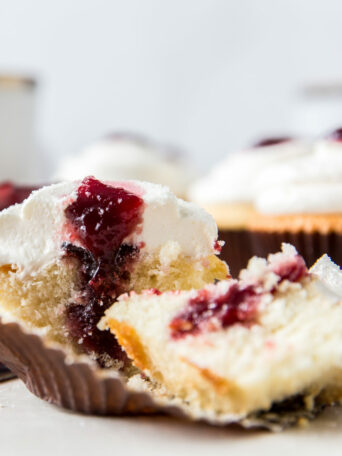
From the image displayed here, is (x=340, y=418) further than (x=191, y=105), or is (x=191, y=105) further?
(x=191, y=105)

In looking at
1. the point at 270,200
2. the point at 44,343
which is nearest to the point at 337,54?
the point at 270,200

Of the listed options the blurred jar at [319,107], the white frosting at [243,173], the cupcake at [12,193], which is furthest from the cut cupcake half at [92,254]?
the blurred jar at [319,107]

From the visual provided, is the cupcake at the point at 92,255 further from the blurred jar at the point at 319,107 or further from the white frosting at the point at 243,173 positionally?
the blurred jar at the point at 319,107

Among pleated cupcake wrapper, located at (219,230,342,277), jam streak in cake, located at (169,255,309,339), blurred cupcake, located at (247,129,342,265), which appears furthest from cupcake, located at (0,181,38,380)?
blurred cupcake, located at (247,129,342,265)

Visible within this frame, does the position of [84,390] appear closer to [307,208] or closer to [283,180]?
[307,208]

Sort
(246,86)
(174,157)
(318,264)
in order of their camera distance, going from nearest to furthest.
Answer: (318,264) → (174,157) → (246,86)

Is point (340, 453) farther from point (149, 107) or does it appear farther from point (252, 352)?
point (149, 107)
